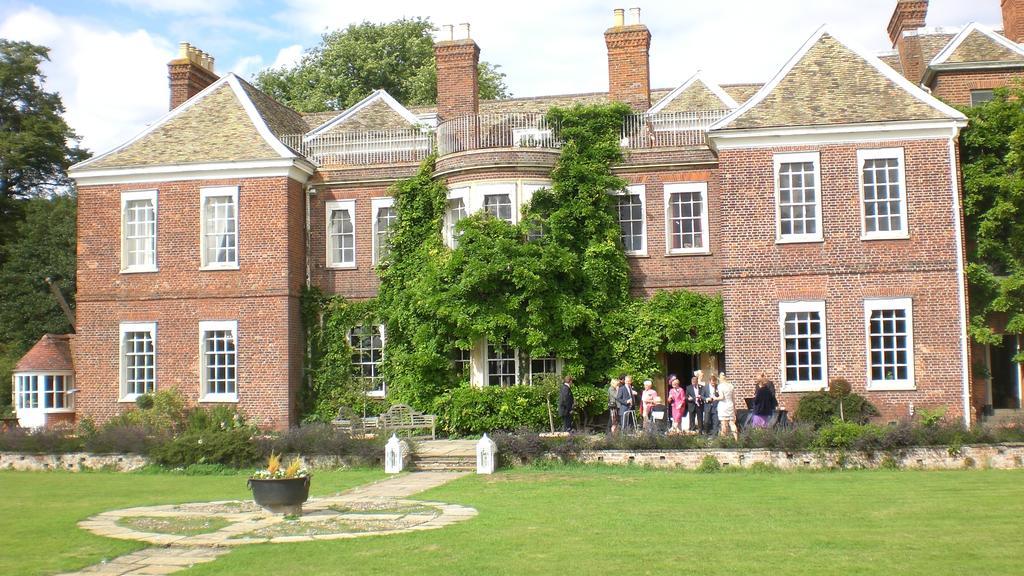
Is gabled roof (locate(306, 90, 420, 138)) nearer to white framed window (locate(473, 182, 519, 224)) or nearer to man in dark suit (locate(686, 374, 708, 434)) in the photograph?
white framed window (locate(473, 182, 519, 224))

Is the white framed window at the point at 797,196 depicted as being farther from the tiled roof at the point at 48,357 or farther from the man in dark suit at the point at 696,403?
the tiled roof at the point at 48,357

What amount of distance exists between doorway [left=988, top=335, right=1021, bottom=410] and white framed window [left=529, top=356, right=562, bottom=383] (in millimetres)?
10847

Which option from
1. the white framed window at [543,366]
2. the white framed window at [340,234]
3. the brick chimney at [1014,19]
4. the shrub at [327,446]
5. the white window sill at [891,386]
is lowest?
the shrub at [327,446]

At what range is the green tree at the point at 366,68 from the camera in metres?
45.5

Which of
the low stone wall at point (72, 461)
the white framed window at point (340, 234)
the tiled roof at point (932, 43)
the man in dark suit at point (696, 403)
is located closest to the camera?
the low stone wall at point (72, 461)

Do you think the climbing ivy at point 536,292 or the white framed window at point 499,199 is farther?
the white framed window at point 499,199

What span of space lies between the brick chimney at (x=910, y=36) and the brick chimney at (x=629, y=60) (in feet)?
24.0

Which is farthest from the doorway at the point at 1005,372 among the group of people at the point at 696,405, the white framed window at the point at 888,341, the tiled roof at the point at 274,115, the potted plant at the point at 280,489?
the tiled roof at the point at 274,115

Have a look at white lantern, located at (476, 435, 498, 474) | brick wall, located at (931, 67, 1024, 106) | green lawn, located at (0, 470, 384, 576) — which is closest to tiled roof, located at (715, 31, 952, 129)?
brick wall, located at (931, 67, 1024, 106)

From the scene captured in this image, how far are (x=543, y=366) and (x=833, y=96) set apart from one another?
31.5 ft

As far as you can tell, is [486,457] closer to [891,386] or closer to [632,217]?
[632,217]

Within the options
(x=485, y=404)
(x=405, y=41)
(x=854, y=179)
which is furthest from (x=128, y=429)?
(x=405, y=41)

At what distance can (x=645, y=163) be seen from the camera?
24266 mm

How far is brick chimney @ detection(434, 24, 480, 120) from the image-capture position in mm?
25312
